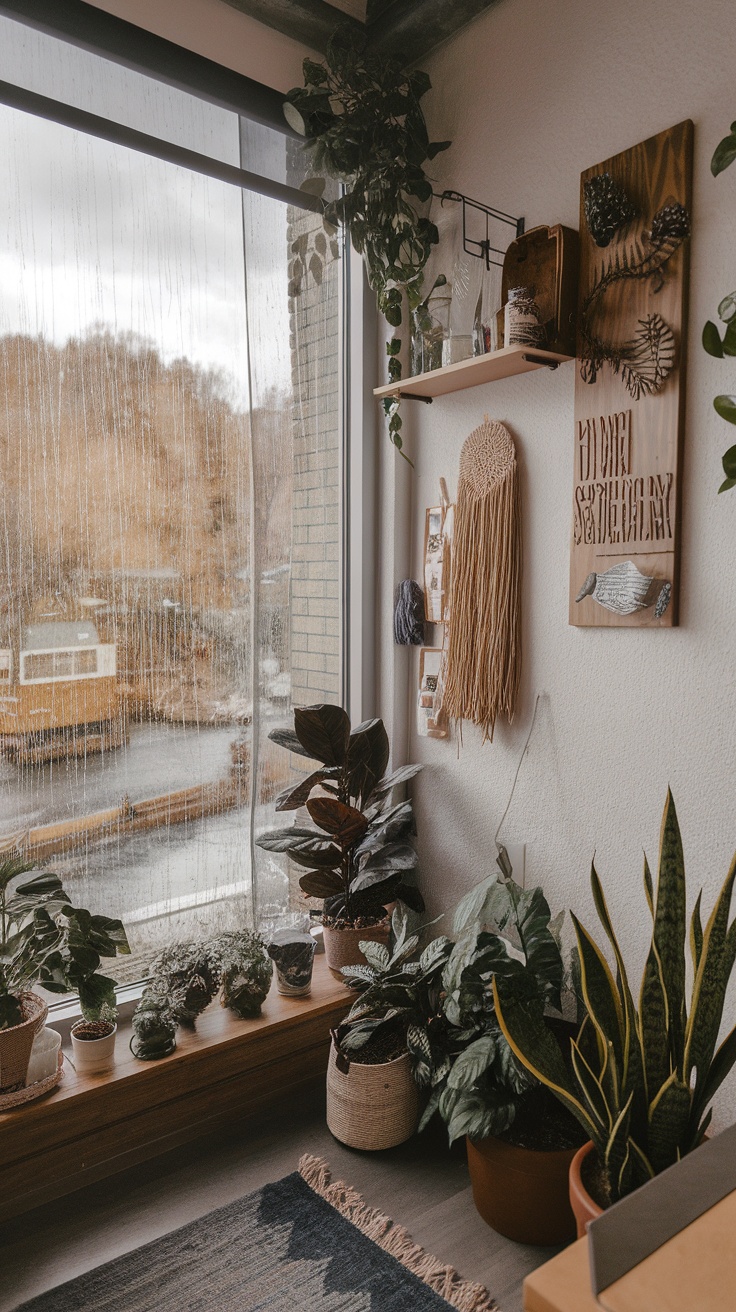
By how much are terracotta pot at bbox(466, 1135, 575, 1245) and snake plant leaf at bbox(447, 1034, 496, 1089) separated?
0.40 feet

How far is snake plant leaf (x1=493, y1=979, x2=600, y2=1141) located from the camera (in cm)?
131

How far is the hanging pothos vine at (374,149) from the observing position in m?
2.08

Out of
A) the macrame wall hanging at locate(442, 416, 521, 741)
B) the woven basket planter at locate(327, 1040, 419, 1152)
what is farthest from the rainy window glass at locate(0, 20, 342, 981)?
the woven basket planter at locate(327, 1040, 419, 1152)

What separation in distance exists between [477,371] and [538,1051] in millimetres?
1429

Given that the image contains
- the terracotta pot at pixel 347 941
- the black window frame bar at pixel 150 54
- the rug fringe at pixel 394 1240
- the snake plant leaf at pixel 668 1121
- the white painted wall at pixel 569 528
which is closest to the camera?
the snake plant leaf at pixel 668 1121

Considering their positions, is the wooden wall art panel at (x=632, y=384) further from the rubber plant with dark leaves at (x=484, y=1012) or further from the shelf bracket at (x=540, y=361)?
the rubber plant with dark leaves at (x=484, y=1012)

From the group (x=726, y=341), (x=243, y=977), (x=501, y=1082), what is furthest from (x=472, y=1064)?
(x=726, y=341)

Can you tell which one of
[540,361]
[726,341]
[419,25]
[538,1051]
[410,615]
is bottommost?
[538,1051]

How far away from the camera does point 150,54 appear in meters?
1.91

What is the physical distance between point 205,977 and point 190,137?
6.61 feet

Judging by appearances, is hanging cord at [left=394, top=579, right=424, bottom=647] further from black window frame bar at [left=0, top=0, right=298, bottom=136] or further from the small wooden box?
black window frame bar at [left=0, top=0, right=298, bottom=136]

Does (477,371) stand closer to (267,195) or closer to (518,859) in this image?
(267,195)

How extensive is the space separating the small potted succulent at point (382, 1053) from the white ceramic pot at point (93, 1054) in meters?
0.48

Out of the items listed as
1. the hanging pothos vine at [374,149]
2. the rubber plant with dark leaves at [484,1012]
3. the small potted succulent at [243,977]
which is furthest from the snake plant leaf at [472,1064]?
the hanging pothos vine at [374,149]
